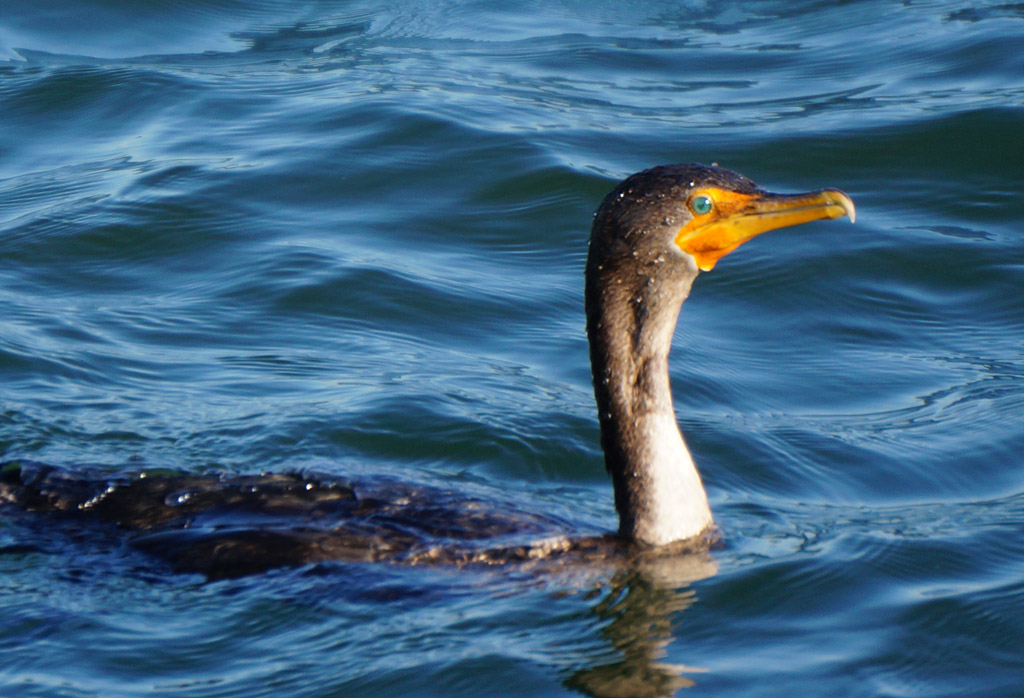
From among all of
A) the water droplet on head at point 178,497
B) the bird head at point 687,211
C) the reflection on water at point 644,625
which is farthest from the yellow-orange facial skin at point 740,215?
the water droplet on head at point 178,497

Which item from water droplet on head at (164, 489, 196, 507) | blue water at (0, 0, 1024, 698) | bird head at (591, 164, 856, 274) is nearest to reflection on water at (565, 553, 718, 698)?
blue water at (0, 0, 1024, 698)

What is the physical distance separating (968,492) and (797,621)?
61.1 inches

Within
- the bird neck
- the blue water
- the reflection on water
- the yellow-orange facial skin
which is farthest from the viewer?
the bird neck

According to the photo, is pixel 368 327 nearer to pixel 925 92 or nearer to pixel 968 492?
pixel 968 492

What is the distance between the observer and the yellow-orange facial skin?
511cm

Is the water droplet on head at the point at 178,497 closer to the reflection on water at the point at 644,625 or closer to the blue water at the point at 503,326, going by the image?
the blue water at the point at 503,326

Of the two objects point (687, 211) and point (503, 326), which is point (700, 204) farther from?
point (503, 326)

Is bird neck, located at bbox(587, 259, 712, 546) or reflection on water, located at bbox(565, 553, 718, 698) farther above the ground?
bird neck, located at bbox(587, 259, 712, 546)

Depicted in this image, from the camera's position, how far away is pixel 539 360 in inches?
300

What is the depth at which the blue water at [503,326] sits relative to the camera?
4.89m

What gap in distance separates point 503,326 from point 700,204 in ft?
9.90

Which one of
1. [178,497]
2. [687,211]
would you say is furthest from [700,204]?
[178,497]

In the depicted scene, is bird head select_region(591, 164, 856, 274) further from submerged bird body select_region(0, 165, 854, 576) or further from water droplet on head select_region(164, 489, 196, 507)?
water droplet on head select_region(164, 489, 196, 507)

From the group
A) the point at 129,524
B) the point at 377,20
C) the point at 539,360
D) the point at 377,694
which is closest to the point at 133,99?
the point at 377,20
